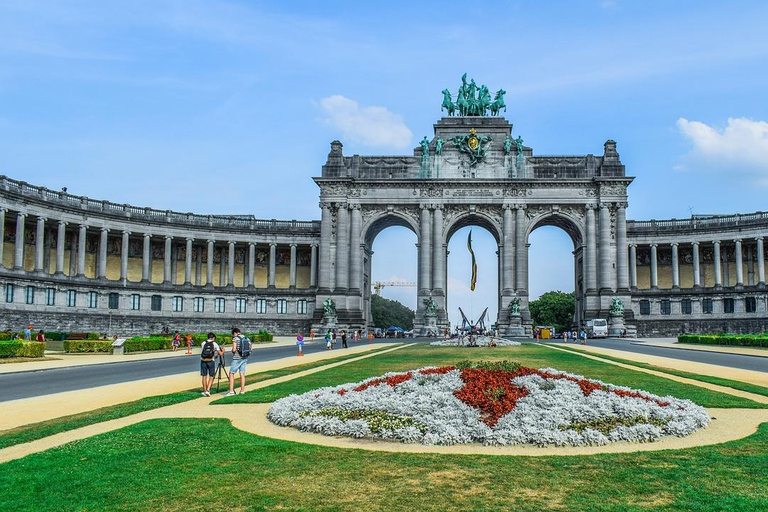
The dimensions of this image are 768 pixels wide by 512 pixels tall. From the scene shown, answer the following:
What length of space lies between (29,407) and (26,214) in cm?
6535

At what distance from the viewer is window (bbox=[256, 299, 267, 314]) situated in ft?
337

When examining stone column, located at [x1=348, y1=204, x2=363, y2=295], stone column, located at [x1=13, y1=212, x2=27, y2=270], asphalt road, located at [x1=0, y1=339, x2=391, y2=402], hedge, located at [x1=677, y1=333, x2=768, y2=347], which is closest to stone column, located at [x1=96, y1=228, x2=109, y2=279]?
stone column, located at [x1=13, y1=212, x2=27, y2=270]

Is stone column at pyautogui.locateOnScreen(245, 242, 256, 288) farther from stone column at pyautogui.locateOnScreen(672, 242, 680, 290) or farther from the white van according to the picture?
stone column at pyautogui.locateOnScreen(672, 242, 680, 290)

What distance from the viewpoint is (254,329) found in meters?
101

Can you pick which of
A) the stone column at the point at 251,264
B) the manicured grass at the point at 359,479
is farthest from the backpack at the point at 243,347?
the stone column at the point at 251,264

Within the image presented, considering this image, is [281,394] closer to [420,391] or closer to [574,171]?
[420,391]

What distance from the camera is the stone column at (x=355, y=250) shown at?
99375 mm

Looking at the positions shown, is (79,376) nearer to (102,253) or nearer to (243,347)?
(243,347)

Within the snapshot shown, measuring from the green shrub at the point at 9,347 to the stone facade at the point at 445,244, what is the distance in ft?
165

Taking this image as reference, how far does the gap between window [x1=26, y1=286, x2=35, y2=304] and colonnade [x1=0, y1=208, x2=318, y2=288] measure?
2445mm

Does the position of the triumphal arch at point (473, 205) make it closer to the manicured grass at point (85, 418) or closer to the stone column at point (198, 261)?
the stone column at point (198, 261)

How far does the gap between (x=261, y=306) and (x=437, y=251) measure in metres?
28.8

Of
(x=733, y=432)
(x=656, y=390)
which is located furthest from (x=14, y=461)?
(x=656, y=390)

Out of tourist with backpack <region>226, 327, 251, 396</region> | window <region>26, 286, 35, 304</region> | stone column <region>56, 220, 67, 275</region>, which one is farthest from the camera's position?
stone column <region>56, 220, 67, 275</region>
